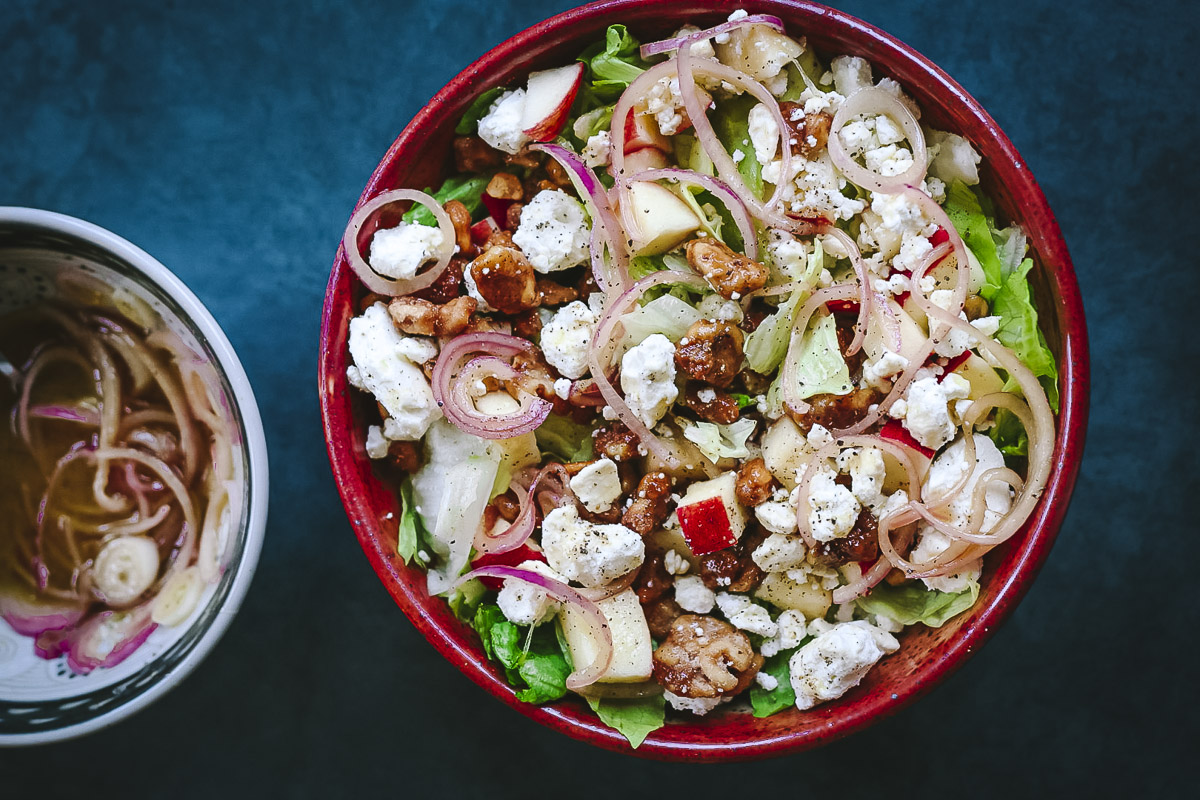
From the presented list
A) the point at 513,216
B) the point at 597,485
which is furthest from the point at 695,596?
the point at 513,216

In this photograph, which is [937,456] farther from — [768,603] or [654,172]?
[654,172]

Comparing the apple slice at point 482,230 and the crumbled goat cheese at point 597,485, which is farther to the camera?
the apple slice at point 482,230

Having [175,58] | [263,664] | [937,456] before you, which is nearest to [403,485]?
[263,664]

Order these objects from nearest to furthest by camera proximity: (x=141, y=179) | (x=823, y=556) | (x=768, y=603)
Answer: (x=823, y=556)
(x=768, y=603)
(x=141, y=179)

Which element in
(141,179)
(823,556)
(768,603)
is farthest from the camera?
(141,179)

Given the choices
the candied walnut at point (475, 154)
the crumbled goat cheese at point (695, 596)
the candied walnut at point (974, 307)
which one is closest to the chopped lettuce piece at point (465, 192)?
the candied walnut at point (475, 154)

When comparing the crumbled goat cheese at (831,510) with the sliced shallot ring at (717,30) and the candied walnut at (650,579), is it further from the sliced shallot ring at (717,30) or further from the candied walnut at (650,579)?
the sliced shallot ring at (717,30)
